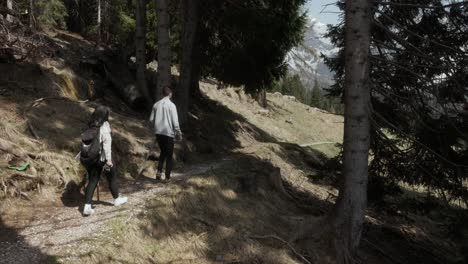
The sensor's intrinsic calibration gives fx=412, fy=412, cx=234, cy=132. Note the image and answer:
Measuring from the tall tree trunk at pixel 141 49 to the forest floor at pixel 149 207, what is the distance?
1.12m

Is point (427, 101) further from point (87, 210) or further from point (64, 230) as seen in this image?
point (64, 230)

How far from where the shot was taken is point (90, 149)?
6711mm

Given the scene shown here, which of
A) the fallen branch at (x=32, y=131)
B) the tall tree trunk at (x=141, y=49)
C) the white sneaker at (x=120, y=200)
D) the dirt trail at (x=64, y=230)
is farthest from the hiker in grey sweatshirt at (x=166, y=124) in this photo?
the tall tree trunk at (x=141, y=49)

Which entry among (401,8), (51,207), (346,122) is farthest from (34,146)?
(401,8)

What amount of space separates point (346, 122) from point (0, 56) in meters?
9.36

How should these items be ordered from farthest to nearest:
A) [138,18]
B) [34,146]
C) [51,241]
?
[138,18] < [34,146] < [51,241]

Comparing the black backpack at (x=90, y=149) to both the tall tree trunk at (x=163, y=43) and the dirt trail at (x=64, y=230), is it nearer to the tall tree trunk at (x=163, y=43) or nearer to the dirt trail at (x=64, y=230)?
the dirt trail at (x=64, y=230)

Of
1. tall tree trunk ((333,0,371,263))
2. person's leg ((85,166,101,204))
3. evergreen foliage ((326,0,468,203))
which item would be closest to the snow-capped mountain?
evergreen foliage ((326,0,468,203))

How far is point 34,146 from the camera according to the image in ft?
27.1

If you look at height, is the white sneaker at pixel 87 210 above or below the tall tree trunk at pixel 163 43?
below

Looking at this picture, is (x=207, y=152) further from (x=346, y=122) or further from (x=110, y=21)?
(x=110, y=21)

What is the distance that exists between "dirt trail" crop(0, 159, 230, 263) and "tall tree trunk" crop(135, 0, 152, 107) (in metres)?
7.20

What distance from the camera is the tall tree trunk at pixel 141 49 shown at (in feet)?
47.6

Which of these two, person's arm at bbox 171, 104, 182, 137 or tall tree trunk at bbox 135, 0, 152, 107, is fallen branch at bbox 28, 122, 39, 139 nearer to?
person's arm at bbox 171, 104, 182, 137
